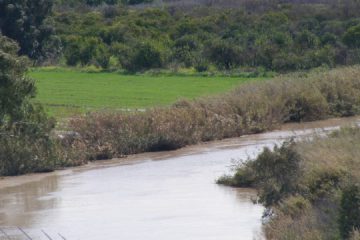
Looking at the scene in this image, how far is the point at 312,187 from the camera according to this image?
18.5 m

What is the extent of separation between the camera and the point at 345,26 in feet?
200

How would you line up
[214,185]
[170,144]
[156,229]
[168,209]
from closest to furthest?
[156,229], [168,209], [214,185], [170,144]

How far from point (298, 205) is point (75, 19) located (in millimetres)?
56543

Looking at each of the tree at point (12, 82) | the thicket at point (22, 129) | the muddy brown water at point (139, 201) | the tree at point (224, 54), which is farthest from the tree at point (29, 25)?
the tree at point (12, 82)

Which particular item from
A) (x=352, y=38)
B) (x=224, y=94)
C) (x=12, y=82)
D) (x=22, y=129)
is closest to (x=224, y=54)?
(x=352, y=38)

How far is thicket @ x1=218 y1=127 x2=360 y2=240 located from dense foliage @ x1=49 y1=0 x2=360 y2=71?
29.7 meters

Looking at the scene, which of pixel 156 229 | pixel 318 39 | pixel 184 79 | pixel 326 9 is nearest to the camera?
pixel 156 229

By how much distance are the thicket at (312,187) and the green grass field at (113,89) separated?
13.8 meters

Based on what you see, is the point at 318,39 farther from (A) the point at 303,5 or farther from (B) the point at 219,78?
(A) the point at 303,5

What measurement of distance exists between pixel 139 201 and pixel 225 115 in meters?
11.3

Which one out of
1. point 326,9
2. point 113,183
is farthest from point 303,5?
point 113,183

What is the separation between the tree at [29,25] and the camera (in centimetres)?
4962

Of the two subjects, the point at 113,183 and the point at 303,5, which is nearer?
the point at 113,183

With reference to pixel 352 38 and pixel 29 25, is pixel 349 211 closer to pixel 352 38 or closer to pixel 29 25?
pixel 29 25
